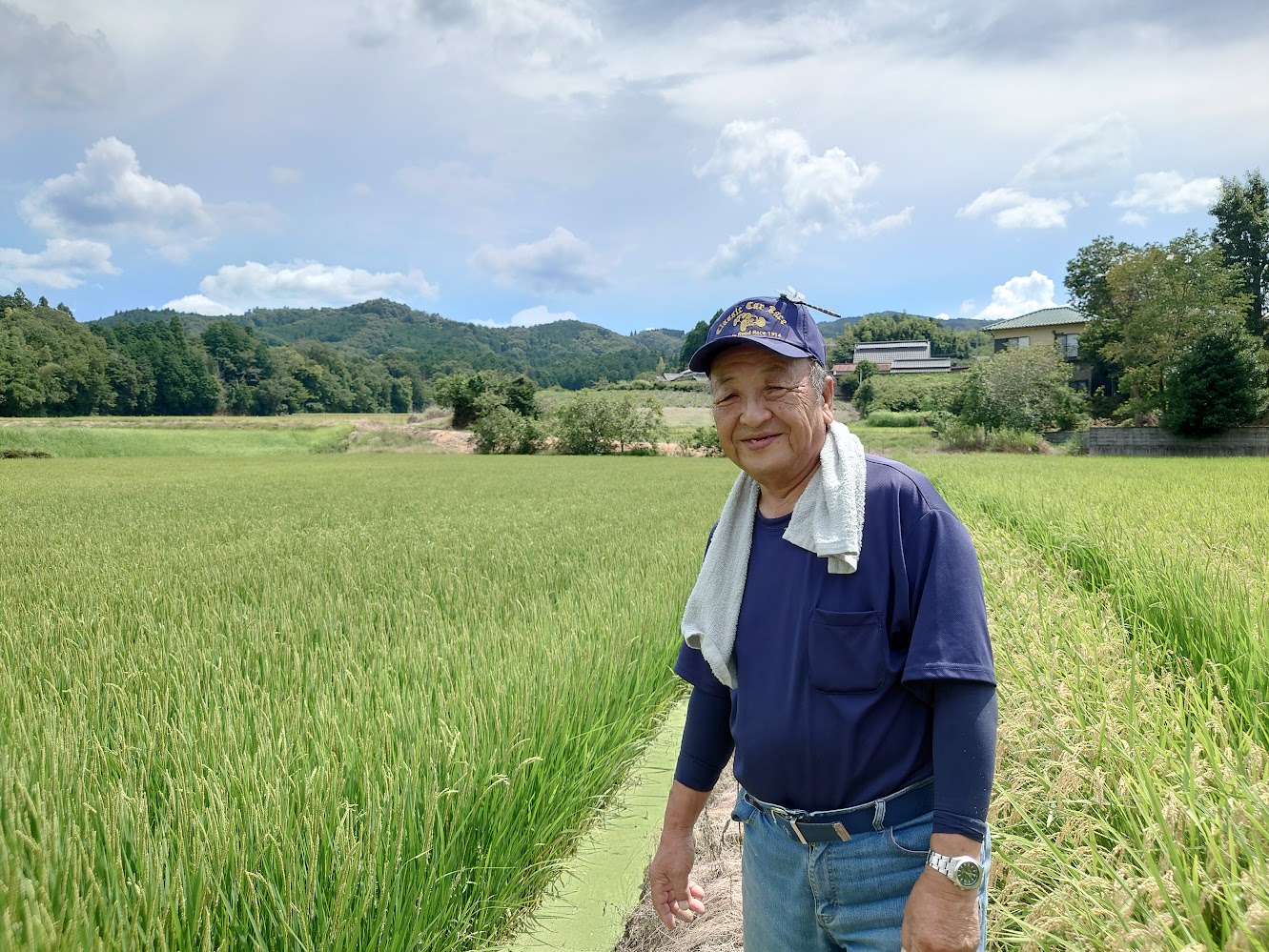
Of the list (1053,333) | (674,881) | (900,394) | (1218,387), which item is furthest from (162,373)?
(674,881)

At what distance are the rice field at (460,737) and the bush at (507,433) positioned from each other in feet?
113

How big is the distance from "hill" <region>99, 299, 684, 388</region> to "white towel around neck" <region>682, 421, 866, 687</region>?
124988 millimetres

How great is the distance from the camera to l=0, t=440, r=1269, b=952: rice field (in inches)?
58.3

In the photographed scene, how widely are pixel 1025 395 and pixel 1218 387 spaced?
9674mm

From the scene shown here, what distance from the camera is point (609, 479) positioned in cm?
1894

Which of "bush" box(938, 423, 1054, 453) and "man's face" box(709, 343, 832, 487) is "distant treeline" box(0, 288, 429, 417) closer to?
"bush" box(938, 423, 1054, 453)

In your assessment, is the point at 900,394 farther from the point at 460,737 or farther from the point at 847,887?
the point at 847,887

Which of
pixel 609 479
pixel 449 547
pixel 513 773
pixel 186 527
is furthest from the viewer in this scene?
pixel 609 479

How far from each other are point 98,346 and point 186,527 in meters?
70.6

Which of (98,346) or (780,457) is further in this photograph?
(98,346)

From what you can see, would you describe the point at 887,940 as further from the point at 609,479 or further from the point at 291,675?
the point at 609,479

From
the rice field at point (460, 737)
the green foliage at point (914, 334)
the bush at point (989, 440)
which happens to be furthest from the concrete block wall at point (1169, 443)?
the green foliage at point (914, 334)

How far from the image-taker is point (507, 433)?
40781mm

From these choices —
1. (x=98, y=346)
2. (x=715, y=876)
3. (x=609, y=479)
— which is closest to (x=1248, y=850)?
(x=715, y=876)
